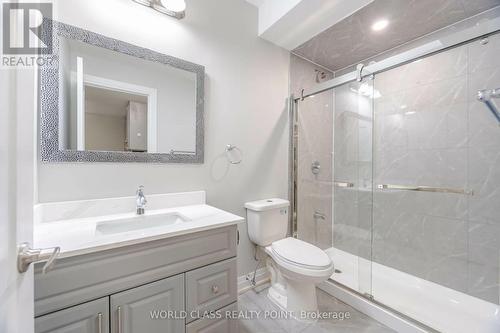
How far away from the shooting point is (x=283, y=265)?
1.49 metres

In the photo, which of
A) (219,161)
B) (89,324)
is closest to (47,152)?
(89,324)

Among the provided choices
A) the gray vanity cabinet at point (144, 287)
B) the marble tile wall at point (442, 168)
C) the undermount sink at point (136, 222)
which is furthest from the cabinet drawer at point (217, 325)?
the marble tile wall at point (442, 168)

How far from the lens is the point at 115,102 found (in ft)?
4.17

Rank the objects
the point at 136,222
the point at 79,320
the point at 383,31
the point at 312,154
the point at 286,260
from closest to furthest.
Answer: the point at 79,320
the point at 136,222
the point at 286,260
the point at 383,31
the point at 312,154

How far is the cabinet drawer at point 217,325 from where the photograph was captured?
994 mm

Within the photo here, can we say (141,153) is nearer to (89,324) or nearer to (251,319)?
(89,324)

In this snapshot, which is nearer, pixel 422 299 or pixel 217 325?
pixel 217 325

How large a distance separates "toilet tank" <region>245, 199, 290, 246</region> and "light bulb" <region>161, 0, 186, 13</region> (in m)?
1.51

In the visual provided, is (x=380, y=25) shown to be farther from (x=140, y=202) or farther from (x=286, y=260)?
(x=140, y=202)

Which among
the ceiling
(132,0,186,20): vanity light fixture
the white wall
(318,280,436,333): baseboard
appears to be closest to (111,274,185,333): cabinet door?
the white wall

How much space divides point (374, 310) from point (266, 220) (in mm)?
1008

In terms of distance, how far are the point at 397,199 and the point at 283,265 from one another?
1392 millimetres

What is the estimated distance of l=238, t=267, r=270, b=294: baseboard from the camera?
5.99 ft

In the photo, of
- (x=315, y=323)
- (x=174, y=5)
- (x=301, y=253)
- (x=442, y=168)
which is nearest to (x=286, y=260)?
(x=301, y=253)
